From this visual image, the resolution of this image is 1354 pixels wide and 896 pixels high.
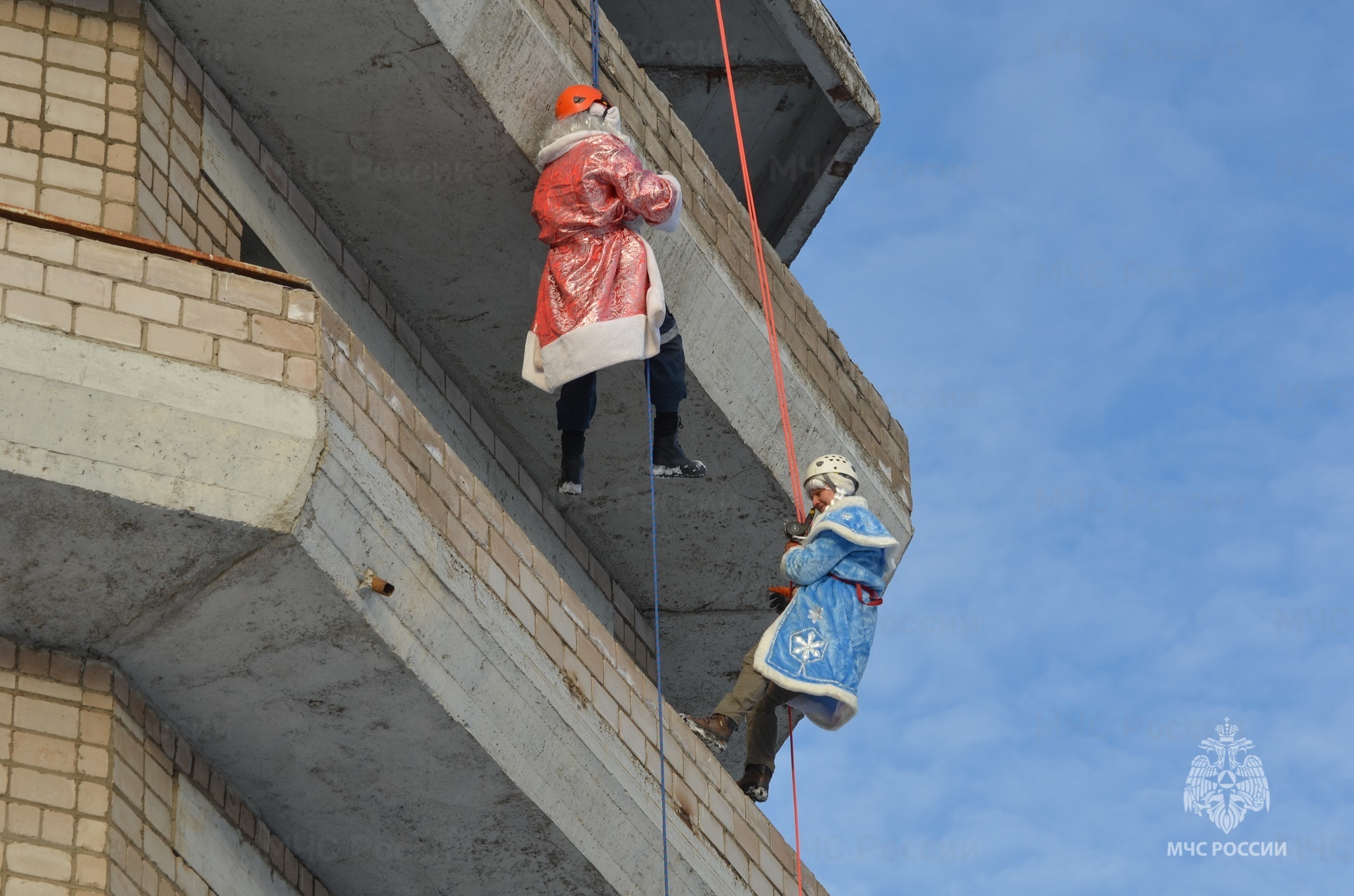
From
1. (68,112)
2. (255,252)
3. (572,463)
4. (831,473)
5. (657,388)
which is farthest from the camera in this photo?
(831,473)

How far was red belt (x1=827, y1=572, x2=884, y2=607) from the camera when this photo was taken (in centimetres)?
1114

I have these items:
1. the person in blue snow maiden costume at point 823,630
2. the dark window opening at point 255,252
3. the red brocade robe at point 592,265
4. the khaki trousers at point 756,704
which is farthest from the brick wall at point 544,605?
the dark window opening at point 255,252

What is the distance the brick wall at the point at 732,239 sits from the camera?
449 inches

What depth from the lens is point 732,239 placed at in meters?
12.4

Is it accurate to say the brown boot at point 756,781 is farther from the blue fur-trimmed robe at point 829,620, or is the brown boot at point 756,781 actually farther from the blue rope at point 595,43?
the blue rope at point 595,43

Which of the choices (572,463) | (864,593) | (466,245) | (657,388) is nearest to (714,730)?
(864,593)

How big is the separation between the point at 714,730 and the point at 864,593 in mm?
970

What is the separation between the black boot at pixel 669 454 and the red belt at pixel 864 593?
0.83 metres

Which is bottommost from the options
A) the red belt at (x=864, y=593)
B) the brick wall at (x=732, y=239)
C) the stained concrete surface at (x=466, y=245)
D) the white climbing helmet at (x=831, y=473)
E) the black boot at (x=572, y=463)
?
the red belt at (x=864, y=593)

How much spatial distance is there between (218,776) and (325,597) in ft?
4.17

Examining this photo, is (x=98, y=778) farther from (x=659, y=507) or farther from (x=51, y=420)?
(x=659, y=507)

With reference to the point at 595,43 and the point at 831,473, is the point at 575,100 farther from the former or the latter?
the point at 831,473

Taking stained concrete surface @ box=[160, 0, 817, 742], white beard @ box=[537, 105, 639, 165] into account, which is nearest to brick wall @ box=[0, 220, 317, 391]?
stained concrete surface @ box=[160, 0, 817, 742]

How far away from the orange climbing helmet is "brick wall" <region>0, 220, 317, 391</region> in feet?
8.24
